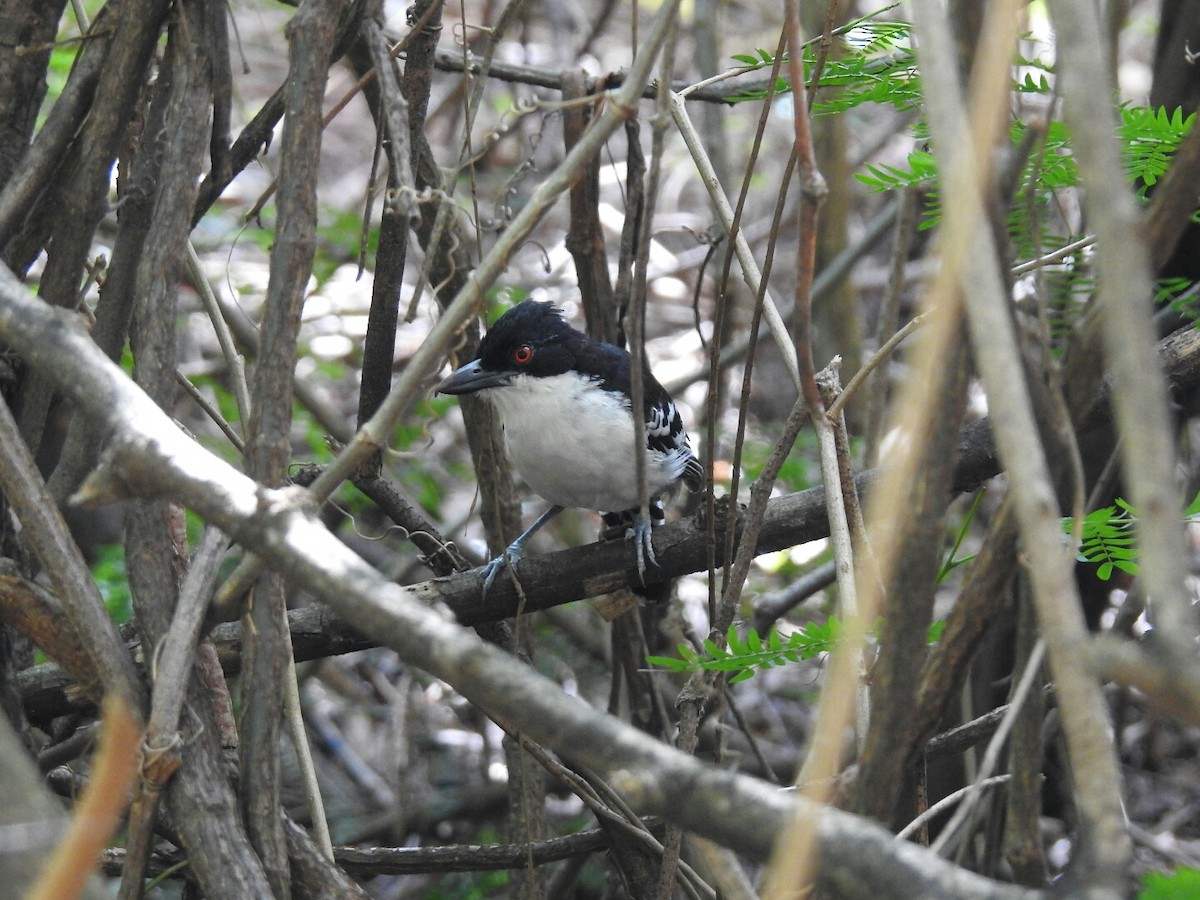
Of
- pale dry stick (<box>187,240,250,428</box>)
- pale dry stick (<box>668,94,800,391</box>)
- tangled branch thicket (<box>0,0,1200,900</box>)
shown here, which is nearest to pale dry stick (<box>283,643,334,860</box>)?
tangled branch thicket (<box>0,0,1200,900</box>)

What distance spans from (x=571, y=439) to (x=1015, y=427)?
115 inches

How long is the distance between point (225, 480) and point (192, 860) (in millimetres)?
748

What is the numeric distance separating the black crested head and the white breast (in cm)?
5

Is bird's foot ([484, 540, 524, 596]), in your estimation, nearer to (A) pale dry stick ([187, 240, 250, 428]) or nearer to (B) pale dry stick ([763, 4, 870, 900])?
(A) pale dry stick ([187, 240, 250, 428])

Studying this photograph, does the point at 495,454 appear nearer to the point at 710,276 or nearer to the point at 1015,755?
the point at 1015,755

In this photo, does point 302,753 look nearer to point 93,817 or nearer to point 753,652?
point 753,652

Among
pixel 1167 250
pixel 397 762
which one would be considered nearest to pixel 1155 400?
pixel 1167 250

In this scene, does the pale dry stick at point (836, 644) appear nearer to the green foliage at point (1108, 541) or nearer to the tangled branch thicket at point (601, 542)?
the tangled branch thicket at point (601, 542)

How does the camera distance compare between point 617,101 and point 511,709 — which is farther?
point 617,101

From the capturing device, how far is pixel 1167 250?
4.61ft

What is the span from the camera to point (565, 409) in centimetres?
415

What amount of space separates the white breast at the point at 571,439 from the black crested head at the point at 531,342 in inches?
2.0

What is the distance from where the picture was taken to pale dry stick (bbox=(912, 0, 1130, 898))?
46.5 inches

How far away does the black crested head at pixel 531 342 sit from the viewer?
13.1 feet
